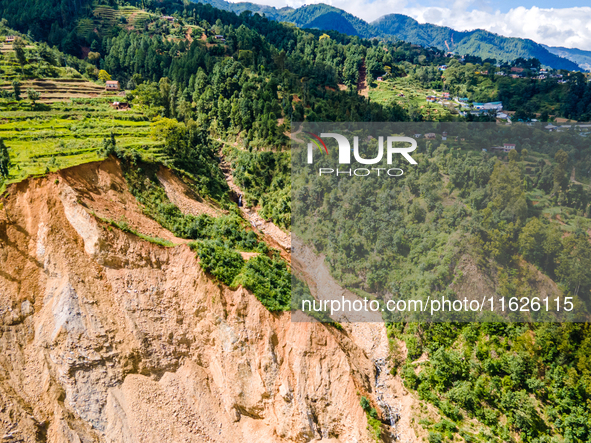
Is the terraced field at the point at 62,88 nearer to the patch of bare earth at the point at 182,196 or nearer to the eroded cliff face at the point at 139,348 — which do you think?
the patch of bare earth at the point at 182,196

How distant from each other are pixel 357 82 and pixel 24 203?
72.4 meters

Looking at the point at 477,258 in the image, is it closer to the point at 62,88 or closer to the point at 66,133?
the point at 66,133

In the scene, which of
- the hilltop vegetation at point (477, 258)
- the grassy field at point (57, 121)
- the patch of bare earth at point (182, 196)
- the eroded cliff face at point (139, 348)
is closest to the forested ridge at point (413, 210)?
the hilltop vegetation at point (477, 258)

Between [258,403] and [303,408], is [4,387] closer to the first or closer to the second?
[258,403]

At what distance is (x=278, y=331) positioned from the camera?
2534cm

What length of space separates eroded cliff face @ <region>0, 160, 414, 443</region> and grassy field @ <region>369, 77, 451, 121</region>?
150ft

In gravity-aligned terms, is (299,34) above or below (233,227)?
above

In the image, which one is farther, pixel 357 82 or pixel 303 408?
pixel 357 82

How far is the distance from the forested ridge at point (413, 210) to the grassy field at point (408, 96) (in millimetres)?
6071

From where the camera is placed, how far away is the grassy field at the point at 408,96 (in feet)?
201

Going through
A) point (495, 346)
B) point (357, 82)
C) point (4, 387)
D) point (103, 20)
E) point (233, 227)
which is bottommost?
point (4, 387)

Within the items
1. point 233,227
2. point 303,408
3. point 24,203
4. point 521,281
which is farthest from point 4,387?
point 521,281

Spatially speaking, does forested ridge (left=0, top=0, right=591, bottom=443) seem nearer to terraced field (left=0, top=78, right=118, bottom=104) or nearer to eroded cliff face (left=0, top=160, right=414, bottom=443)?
terraced field (left=0, top=78, right=118, bottom=104)

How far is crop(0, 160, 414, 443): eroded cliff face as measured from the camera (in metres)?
22.4
